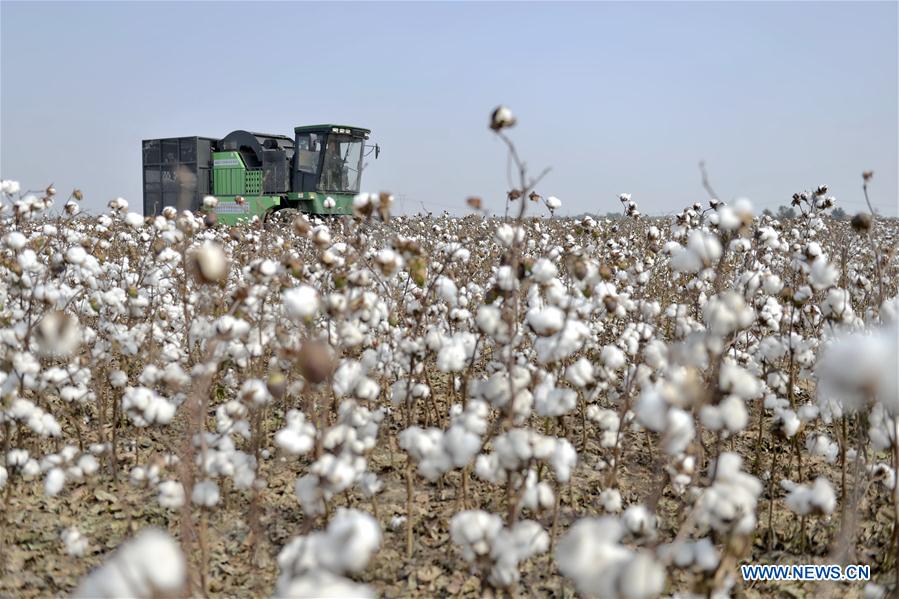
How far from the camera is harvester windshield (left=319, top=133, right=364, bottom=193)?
63.5 feet

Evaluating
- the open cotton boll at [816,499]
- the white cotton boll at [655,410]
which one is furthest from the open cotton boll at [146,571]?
the open cotton boll at [816,499]

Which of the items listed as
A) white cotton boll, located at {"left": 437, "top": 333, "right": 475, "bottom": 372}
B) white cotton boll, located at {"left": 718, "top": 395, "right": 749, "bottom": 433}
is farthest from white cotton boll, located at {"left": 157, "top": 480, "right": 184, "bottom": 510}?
white cotton boll, located at {"left": 718, "top": 395, "right": 749, "bottom": 433}

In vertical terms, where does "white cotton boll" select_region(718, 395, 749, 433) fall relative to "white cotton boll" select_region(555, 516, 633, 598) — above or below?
above

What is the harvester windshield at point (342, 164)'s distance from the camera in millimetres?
19359

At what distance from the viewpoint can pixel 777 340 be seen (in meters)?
3.92

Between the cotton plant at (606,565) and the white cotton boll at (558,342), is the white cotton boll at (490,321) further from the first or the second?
the cotton plant at (606,565)

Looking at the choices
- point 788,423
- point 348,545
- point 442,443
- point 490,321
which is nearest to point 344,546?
point 348,545

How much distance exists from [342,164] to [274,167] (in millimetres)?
1961

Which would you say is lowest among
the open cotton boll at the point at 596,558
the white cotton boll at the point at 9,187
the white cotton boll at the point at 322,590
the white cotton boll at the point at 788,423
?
the white cotton boll at the point at 788,423

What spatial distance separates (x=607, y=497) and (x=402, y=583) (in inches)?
45.8

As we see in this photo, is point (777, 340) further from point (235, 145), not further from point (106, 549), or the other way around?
point (235, 145)

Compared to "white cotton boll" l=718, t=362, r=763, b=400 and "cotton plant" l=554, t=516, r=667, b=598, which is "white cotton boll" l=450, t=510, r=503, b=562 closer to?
"cotton plant" l=554, t=516, r=667, b=598

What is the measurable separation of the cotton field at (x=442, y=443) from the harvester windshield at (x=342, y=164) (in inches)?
546

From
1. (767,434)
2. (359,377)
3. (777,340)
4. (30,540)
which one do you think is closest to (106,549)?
(30,540)
